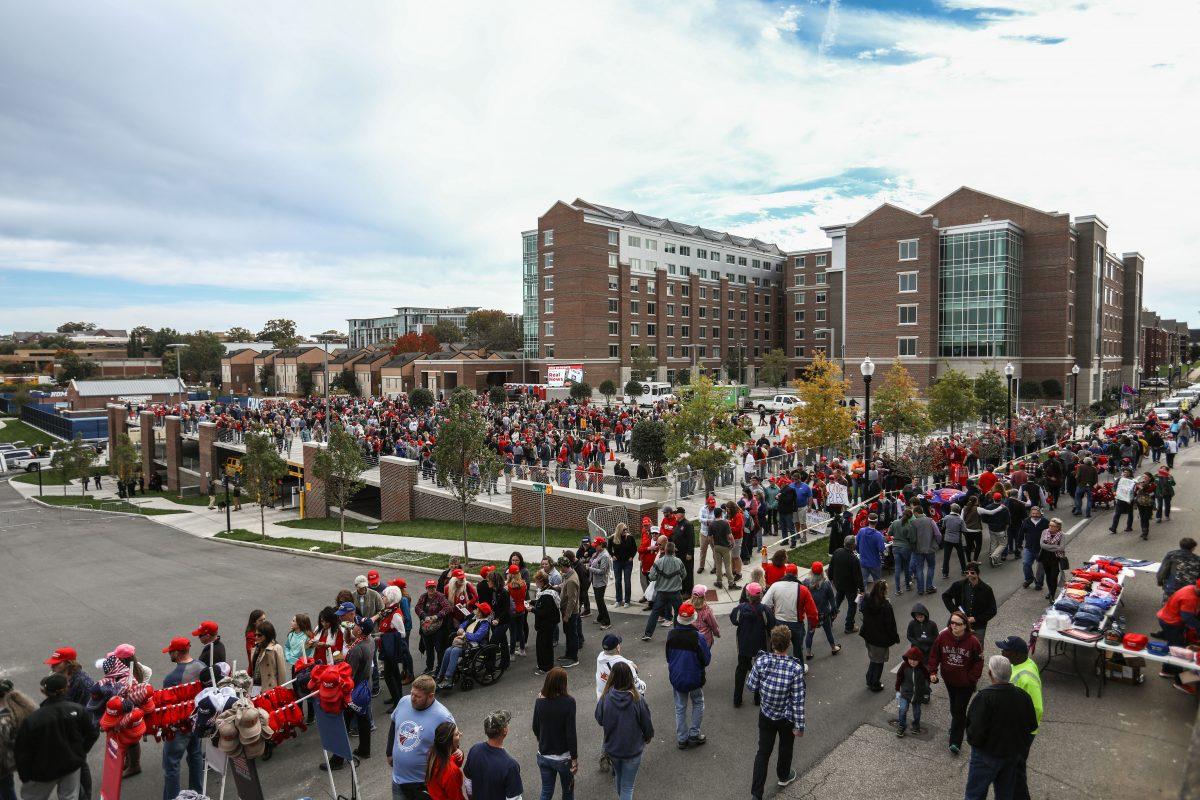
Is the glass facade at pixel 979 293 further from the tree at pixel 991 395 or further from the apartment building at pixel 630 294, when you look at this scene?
the apartment building at pixel 630 294

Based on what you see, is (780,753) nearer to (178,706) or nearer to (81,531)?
(178,706)

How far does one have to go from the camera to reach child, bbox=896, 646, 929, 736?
292 inches

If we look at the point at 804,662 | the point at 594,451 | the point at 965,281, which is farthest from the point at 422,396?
the point at 804,662

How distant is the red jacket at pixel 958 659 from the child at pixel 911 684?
25cm

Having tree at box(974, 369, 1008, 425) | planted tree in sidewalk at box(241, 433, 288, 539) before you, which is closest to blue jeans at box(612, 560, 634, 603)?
planted tree in sidewalk at box(241, 433, 288, 539)

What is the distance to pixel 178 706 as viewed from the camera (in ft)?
22.5

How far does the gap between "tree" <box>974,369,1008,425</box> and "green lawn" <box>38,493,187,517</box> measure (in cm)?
4558

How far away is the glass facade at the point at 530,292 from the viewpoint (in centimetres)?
8656

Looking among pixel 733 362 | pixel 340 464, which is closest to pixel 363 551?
pixel 340 464

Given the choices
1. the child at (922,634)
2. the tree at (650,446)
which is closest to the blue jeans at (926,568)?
the child at (922,634)

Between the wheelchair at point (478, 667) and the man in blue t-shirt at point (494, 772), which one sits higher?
the man in blue t-shirt at point (494, 772)

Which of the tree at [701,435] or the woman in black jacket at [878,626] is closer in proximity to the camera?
the woman in black jacket at [878,626]

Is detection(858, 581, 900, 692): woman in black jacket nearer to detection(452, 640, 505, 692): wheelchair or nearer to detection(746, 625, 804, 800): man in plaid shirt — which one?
detection(746, 625, 804, 800): man in plaid shirt

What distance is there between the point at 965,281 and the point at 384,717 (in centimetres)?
6322
